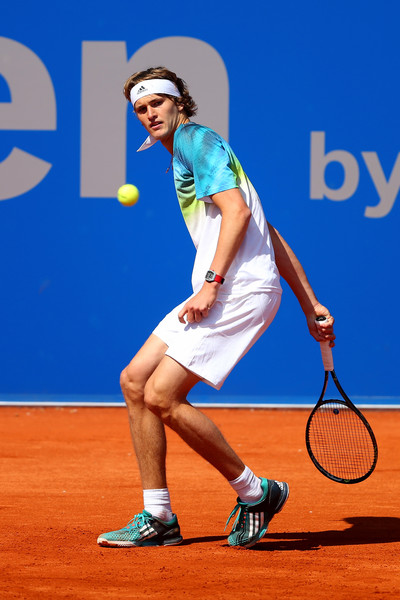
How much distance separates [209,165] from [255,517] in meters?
1.16

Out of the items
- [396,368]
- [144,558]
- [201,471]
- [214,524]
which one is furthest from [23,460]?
[396,368]

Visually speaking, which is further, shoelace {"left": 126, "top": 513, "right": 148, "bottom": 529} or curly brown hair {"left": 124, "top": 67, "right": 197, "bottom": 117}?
curly brown hair {"left": 124, "top": 67, "right": 197, "bottom": 117}

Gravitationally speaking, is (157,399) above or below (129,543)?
above

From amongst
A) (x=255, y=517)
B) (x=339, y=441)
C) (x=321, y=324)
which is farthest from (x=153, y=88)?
(x=339, y=441)

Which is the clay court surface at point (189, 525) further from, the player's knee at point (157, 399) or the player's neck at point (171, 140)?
the player's neck at point (171, 140)

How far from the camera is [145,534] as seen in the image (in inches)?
127

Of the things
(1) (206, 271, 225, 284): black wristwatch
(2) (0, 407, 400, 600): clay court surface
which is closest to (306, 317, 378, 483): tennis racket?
(2) (0, 407, 400, 600): clay court surface

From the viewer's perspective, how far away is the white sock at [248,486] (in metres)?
3.18

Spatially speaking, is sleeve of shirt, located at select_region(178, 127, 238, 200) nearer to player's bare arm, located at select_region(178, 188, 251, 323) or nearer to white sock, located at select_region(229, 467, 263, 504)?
player's bare arm, located at select_region(178, 188, 251, 323)

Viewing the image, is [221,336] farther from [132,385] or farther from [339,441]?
[339,441]

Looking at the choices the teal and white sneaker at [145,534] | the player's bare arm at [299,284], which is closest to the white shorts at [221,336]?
the player's bare arm at [299,284]

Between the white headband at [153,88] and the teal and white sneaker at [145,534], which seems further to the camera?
the white headband at [153,88]

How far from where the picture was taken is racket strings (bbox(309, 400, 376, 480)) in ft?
14.0

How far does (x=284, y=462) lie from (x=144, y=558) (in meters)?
2.35
